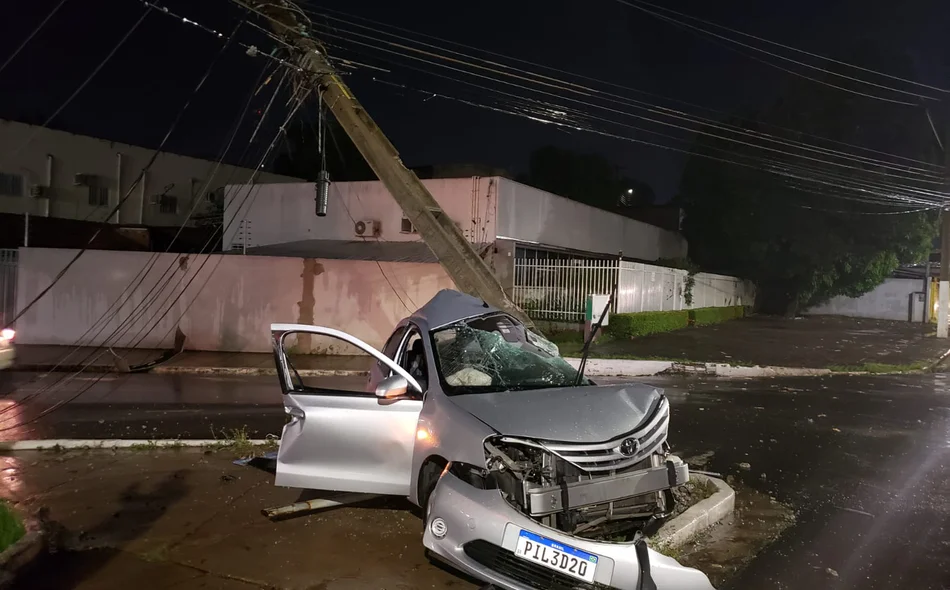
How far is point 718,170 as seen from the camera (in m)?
33.8

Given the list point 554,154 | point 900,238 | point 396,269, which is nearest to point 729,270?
point 900,238

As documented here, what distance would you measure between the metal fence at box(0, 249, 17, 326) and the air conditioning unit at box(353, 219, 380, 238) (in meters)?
8.95

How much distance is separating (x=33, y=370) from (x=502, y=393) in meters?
12.9

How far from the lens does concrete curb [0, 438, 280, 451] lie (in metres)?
6.90

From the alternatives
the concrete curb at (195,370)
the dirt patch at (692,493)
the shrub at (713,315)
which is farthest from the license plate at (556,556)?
the shrub at (713,315)

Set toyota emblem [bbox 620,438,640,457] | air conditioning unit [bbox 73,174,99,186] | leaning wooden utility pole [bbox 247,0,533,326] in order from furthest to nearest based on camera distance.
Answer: air conditioning unit [bbox 73,174,99,186], leaning wooden utility pole [bbox 247,0,533,326], toyota emblem [bbox 620,438,640,457]

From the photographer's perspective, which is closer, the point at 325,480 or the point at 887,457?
the point at 325,480

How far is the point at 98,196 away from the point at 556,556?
2992cm

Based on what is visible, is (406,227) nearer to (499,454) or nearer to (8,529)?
(8,529)

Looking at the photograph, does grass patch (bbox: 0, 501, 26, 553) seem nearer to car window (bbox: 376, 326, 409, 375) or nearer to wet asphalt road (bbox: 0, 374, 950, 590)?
car window (bbox: 376, 326, 409, 375)

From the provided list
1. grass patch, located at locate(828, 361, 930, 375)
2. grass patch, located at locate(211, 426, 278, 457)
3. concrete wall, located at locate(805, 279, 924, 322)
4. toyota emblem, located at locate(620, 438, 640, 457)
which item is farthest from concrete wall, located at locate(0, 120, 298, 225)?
concrete wall, located at locate(805, 279, 924, 322)

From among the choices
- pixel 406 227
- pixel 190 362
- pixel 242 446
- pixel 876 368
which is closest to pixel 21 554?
pixel 242 446

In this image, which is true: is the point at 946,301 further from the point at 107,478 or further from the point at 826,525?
the point at 107,478

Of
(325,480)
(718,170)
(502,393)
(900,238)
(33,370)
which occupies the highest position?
(718,170)
